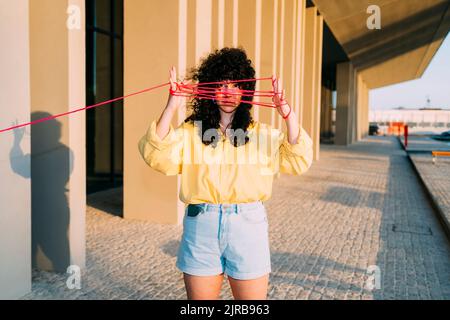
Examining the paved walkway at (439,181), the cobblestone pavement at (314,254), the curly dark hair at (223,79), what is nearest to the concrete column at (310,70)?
the paved walkway at (439,181)

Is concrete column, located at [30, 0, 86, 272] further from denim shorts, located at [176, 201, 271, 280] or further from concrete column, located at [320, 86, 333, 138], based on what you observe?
concrete column, located at [320, 86, 333, 138]

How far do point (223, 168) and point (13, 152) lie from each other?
217 centimetres

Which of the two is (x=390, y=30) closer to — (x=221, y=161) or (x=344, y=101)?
(x=344, y=101)

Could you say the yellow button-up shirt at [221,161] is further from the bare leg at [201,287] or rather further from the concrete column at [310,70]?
the concrete column at [310,70]

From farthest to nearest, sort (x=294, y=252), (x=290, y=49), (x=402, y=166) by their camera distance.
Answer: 1. (x=402, y=166)
2. (x=290, y=49)
3. (x=294, y=252)

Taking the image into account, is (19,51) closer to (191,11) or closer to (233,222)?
(233,222)

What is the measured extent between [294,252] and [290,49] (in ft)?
30.7

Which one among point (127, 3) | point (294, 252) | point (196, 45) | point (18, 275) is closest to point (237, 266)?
point (18, 275)

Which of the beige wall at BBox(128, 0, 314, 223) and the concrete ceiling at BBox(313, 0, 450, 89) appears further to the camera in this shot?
the concrete ceiling at BBox(313, 0, 450, 89)

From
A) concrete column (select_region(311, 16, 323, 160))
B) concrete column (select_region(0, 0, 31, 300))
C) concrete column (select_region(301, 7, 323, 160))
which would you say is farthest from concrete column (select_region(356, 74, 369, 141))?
concrete column (select_region(0, 0, 31, 300))

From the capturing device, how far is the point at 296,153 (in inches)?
86.8

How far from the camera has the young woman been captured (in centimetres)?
214

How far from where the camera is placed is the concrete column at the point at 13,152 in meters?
3.50

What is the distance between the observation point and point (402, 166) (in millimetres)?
16984
